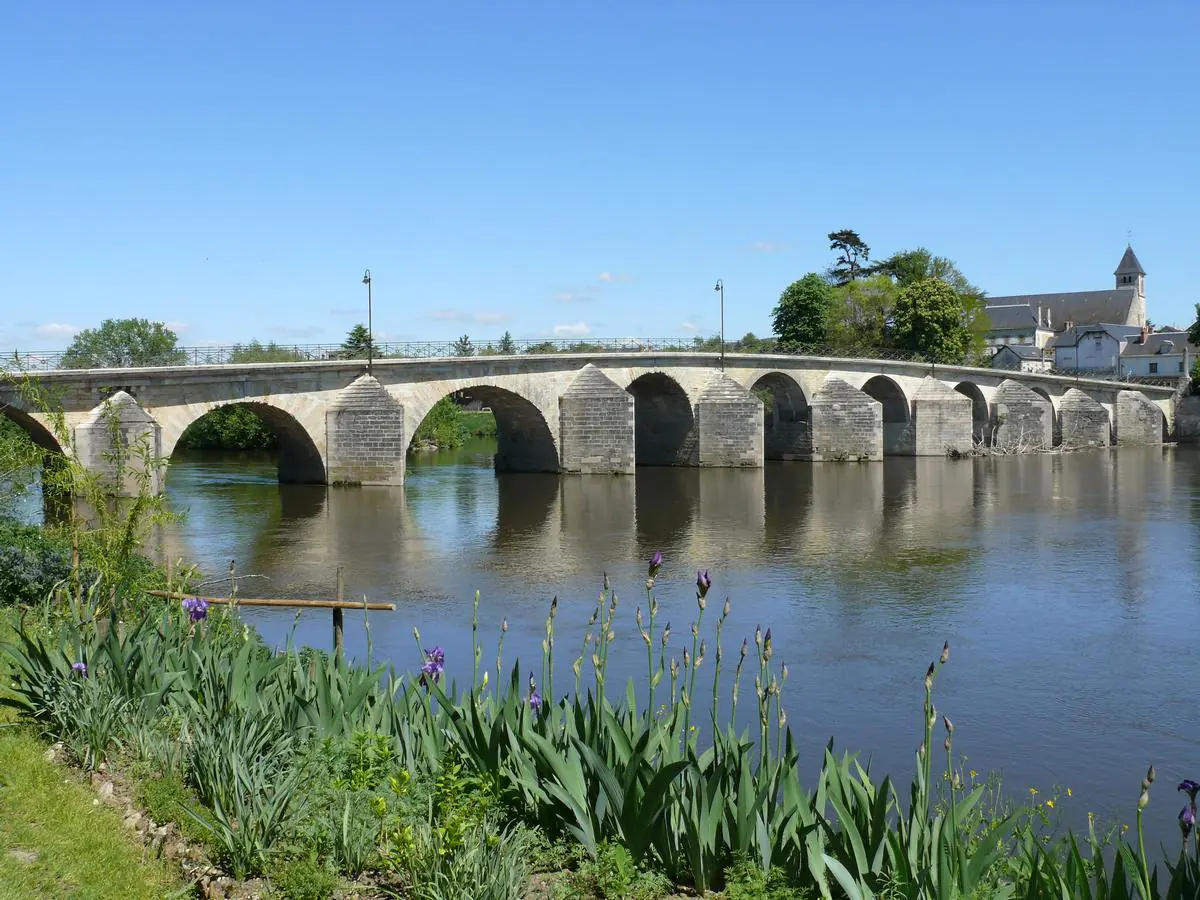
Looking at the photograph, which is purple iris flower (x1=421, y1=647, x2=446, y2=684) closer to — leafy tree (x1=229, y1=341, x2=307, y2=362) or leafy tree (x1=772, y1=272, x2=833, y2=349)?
leafy tree (x1=229, y1=341, x2=307, y2=362)

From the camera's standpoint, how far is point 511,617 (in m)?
14.7

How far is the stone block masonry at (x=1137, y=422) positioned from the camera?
205ft

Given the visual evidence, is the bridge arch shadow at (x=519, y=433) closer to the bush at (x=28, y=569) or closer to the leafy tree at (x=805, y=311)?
the bush at (x=28, y=569)

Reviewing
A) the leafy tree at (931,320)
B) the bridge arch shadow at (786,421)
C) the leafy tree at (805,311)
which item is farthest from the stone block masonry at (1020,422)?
the leafy tree at (805,311)

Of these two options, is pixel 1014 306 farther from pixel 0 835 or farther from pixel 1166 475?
pixel 0 835

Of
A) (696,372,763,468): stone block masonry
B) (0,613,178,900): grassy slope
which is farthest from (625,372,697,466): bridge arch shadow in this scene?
(0,613,178,900): grassy slope

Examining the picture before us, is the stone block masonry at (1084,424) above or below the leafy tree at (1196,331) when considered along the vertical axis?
below

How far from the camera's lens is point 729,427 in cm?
4253

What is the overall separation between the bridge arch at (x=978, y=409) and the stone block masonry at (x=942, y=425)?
5.33 m

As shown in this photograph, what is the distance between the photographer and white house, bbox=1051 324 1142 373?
298 feet

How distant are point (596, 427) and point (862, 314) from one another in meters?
35.2

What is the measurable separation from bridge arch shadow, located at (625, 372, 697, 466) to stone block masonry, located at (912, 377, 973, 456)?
1303 centimetres

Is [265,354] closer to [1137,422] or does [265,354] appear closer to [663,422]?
[663,422]

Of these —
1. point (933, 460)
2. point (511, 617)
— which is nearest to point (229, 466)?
point (933, 460)
